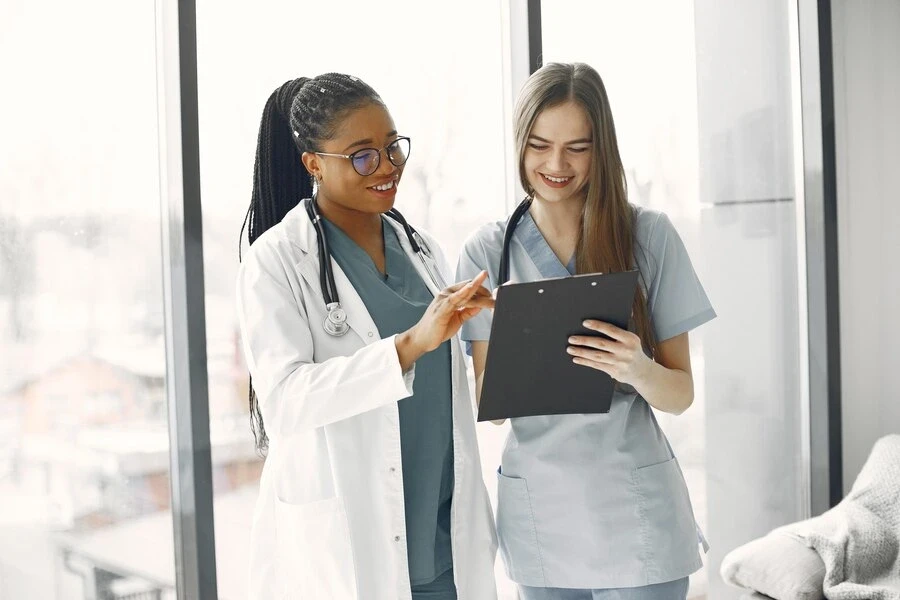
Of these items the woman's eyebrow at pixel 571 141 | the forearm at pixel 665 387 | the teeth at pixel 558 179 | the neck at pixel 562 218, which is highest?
the woman's eyebrow at pixel 571 141

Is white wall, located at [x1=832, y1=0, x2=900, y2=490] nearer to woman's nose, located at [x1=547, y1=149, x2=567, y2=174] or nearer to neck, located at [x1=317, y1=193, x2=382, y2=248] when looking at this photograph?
woman's nose, located at [x1=547, y1=149, x2=567, y2=174]

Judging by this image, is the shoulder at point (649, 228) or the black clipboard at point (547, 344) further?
the shoulder at point (649, 228)

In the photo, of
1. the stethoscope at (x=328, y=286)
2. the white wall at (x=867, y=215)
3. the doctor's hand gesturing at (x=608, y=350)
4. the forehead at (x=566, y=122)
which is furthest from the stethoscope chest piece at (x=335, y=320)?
the white wall at (x=867, y=215)

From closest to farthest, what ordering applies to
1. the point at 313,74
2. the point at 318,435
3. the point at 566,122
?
1. the point at 318,435
2. the point at 566,122
3. the point at 313,74

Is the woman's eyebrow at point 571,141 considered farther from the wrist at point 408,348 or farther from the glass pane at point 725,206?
the glass pane at point 725,206

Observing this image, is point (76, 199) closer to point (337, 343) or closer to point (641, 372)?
point (337, 343)

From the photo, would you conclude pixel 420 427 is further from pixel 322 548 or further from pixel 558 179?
pixel 558 179

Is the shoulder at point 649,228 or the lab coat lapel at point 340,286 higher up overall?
the shoulder at point 649,228

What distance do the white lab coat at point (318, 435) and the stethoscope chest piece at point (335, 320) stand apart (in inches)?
0.5

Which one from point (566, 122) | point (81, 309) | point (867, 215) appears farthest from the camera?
point (867, 215)

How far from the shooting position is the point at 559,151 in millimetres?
1451

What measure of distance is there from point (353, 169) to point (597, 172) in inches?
15.7

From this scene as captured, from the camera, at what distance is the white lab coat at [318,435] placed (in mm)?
1278

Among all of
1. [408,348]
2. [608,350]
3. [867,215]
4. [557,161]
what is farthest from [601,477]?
[867,215]
